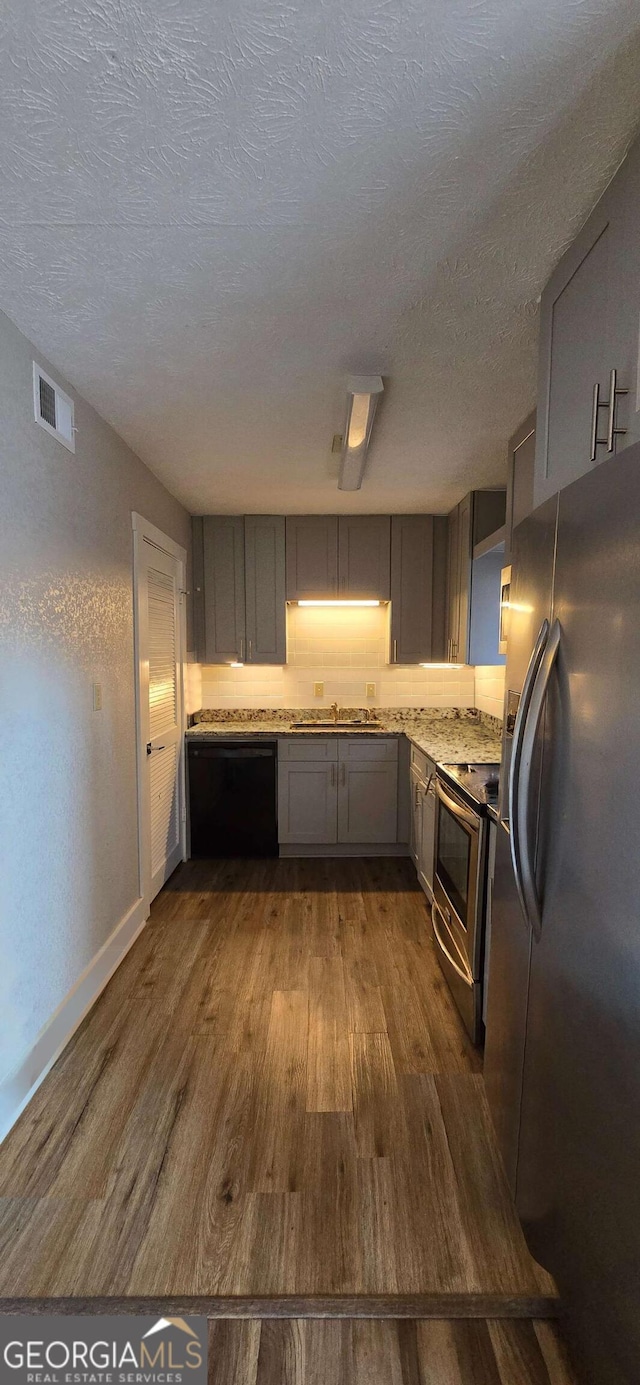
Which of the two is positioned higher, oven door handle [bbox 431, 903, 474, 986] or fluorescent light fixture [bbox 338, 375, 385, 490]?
fluorescent light fixture [bbox 338, 375, 385, 490]

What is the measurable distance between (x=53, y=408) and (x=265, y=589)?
7.23 feet

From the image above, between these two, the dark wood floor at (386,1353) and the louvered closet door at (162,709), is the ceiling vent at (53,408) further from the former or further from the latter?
the dark wood floor at (386,1353)

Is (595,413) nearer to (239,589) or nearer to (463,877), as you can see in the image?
(463,877)

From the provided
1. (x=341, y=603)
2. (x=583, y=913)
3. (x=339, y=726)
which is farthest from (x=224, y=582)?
(x=583, y=913)

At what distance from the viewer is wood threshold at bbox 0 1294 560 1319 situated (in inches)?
47.8

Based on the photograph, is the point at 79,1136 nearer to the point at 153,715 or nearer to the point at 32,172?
the point at 153,715

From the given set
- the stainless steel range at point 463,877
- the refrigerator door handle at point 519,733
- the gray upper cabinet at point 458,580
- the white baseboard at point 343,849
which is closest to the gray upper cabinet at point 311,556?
the gray upper cabinet at point 458,580

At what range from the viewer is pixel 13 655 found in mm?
1684

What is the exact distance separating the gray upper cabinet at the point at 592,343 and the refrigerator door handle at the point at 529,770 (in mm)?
409

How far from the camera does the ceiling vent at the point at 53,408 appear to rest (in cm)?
180

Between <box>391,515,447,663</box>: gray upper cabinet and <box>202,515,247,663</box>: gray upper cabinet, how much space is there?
112cm

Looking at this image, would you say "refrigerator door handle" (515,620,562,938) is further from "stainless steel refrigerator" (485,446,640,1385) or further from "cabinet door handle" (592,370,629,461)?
"cabinet door handle" (592,370,629,461)

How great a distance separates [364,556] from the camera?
4.01 metres

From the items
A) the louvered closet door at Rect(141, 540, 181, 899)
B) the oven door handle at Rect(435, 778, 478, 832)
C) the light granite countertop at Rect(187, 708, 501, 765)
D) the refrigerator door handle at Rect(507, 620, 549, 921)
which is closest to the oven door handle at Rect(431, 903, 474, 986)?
the oven door handle at Rect(435, 778, 478, 832)
